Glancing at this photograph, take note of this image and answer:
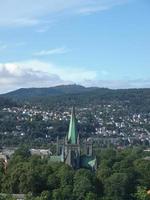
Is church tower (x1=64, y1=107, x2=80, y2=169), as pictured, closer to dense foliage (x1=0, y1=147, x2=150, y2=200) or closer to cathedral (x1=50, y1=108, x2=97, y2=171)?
cathedral (x1=50, y1=108, x2=97, y2=171)

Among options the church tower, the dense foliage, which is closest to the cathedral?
the church tower

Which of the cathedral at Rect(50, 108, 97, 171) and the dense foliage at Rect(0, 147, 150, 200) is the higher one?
the cathedral at Rect(50, 108, 97, 171)

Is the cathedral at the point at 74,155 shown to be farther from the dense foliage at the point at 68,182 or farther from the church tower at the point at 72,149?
the dense foliage at the point at 68,182

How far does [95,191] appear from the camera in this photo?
55.8 meters

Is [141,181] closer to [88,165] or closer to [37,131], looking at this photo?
[88,165]

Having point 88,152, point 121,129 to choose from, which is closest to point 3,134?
point 121,129

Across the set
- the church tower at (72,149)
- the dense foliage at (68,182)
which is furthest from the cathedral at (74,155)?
the dense foliage at (68,182)

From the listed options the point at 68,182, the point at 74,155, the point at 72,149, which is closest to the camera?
the point at 68,182

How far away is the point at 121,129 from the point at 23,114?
23294mm

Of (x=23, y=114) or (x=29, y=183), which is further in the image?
(x=23, y=114)

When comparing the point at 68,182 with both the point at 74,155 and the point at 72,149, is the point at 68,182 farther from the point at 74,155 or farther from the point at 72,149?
the point at 74,155

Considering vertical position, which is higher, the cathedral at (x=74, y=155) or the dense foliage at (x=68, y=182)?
the cathedral at (x=74, y=155)

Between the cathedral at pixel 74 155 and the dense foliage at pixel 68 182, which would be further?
the cathedral at pixel 74 155

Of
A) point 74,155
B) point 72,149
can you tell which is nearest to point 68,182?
point 72,149
